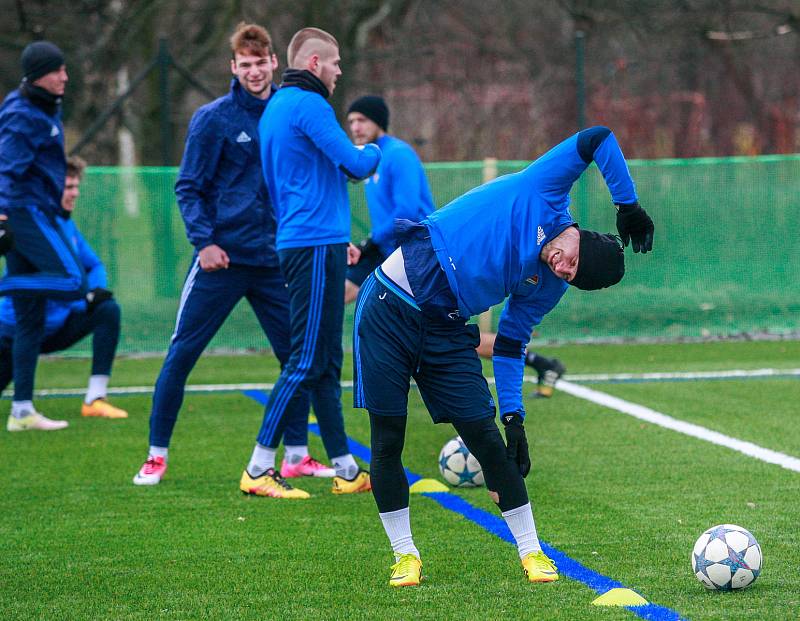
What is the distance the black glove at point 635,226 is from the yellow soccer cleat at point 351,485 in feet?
7.66

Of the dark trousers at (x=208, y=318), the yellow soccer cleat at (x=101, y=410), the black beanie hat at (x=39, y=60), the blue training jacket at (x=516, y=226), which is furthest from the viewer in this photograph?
the yellow soccer cleat at (x=101, y=410)

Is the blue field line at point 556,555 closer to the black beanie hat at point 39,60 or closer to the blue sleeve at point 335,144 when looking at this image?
the blue sleeve at point 335,144

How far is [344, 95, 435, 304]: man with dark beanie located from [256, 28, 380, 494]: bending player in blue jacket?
61.6 inches

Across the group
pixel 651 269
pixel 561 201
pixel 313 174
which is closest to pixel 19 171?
pixel 313 174

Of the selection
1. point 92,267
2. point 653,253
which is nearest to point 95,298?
point 92,267

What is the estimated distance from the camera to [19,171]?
784 centimetres

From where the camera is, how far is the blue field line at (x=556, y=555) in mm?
4105

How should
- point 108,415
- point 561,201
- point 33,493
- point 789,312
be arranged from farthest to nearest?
point 789,312 < point 108,415 < point 33,493 < point 561,201

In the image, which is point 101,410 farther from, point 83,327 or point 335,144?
point 335,144

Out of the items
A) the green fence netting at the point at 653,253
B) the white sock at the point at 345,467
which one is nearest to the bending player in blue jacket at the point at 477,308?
the white sock at the point at 345,467

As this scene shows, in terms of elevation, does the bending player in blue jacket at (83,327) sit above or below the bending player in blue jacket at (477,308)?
below

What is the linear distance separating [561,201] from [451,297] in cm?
52

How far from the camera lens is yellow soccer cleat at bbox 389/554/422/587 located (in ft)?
14.9

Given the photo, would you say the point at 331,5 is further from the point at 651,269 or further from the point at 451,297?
the point at 451,297
